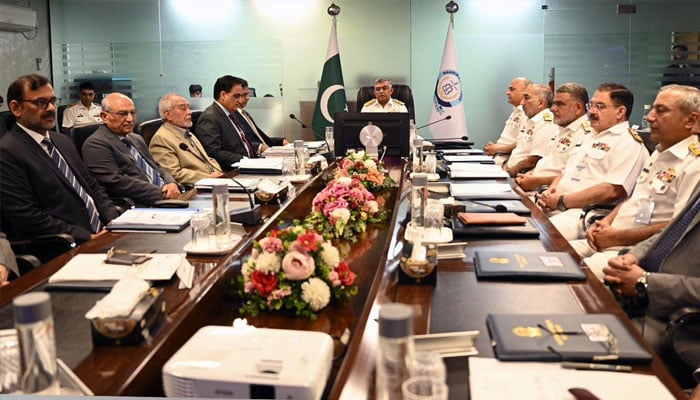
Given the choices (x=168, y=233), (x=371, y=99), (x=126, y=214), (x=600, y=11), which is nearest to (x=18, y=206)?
(x=126, y=214)

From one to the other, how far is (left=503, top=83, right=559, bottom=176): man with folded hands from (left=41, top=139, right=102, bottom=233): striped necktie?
3141mm

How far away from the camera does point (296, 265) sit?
5.34 ft

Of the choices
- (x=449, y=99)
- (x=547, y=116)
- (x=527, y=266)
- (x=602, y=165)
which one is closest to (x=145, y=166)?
(x=602, y=165)

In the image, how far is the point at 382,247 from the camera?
2.34m

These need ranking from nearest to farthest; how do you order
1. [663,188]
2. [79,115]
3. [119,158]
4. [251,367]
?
[251,367] < [663,188] < [119,158] < [79,115]

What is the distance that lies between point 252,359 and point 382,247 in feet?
3.86

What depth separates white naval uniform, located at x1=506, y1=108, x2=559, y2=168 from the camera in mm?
5062

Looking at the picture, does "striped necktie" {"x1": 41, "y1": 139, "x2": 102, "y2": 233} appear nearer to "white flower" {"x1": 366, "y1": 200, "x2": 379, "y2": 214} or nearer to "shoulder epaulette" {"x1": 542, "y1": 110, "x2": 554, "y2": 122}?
"white flower" {"x1": 366, "y1": 200, "x2": 379, "y2": 214}

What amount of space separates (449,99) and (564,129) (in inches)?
133

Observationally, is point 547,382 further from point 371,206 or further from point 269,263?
point 371,206

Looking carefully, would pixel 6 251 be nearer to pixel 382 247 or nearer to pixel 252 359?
pixel 382 247

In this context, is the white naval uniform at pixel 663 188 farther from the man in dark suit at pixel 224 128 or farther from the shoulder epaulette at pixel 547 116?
the man in dark suit at pixel 224 128

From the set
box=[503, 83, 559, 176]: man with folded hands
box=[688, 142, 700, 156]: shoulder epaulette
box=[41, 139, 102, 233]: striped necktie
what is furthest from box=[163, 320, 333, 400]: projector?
box=[503, 83, 559, 176]: man with folded hands

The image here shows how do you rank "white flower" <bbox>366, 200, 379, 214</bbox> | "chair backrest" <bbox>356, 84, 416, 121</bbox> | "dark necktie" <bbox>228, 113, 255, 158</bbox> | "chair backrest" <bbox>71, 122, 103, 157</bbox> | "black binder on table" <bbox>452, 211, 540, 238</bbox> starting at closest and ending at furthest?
"black binder on table" <bbox>452, 211, 540, 238</bbox> < "white flower" <bbox>366, 200, 379, 214</bbox> < "chair backrest" <bbox>71, 122, 103, 157</bbox> < "dark necktie" <bbox>228, 113, 255, 158</bbox> < "chair backrest" <bbox>356, 84, 416, 121</bbox>
